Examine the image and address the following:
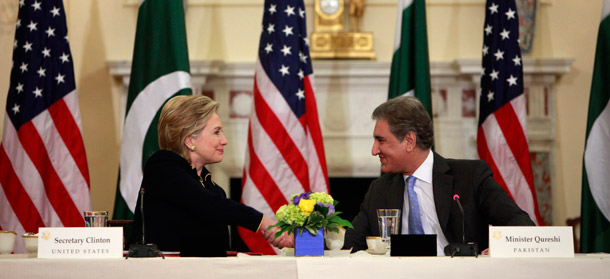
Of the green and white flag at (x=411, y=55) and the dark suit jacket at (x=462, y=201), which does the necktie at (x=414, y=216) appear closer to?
the dark suit jacket at (x=462, y=201)

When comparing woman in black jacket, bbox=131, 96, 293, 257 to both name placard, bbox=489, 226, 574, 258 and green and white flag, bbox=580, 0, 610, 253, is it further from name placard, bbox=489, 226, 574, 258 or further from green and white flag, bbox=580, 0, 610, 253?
green and white flag, bbox=580, 0, 610, 253

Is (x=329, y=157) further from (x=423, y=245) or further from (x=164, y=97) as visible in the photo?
(x=423, y=245)

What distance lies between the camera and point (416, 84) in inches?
189

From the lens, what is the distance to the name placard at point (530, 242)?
6.86 feet

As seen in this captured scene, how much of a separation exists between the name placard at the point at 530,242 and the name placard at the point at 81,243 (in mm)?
1131

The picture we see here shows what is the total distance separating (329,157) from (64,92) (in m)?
2.14

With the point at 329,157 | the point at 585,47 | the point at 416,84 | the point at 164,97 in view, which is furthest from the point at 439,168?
the point at 585,47

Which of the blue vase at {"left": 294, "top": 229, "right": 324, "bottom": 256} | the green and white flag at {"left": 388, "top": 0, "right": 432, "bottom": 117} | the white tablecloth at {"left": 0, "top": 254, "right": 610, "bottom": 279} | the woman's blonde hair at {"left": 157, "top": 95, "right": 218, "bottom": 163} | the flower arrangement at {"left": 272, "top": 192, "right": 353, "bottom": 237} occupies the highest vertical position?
the green and white flag at {"left": 388, "top": 0, "right": 432, "bottom": 117}

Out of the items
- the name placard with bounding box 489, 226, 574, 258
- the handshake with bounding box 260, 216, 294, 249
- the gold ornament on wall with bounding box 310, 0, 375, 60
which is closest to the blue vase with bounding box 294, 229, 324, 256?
the handshake with bounding box 260, 216, 294, 249

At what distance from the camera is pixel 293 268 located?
6.54ft

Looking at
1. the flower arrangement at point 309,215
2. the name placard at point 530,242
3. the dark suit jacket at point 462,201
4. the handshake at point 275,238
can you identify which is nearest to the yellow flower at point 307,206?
the flower arrangement at point 309,215

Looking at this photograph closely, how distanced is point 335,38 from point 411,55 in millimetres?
984

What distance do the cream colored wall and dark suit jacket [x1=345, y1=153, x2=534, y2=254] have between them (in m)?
2.82

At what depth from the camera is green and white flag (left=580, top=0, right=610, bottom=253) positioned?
4535mm
